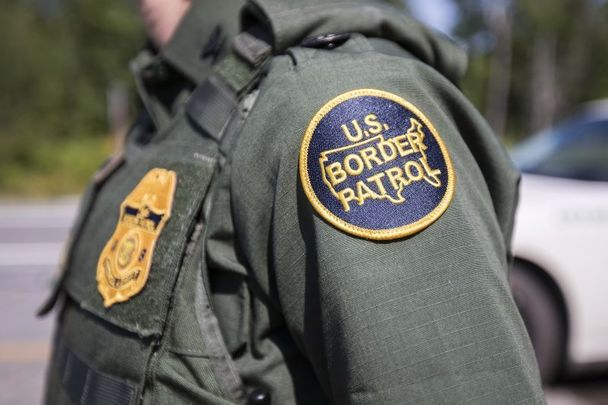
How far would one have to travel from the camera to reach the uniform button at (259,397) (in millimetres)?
866

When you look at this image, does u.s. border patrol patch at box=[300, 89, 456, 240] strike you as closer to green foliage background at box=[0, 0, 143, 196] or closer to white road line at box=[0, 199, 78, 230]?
white road line at box=[0, 199, 78, 230]

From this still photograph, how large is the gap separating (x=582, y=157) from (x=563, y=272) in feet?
3.13

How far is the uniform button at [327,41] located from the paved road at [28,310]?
312cm

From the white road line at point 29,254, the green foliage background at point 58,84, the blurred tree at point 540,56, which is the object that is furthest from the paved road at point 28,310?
the blurred tree at point 540,56

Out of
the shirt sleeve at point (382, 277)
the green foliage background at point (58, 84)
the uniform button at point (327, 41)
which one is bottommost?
the green foliage background at point (58, 84)

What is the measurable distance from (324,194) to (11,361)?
13.3ft

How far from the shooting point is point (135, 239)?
38.4 inches

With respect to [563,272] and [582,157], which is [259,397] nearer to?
[563,272]

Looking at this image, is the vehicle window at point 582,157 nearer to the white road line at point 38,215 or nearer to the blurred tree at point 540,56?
the white road line at point 38,215

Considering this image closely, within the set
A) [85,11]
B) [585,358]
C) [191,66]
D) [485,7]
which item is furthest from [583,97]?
[191,66]

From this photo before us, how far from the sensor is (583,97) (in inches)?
1422

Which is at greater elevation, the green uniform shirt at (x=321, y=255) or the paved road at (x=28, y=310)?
the green uniform shirt at (x=321, y=255)

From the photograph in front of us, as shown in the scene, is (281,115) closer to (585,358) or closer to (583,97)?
(585,358)

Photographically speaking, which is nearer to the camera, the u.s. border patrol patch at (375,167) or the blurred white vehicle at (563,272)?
the u.s. border patrol patch at (375,167)
